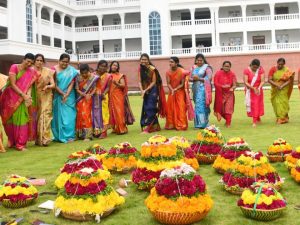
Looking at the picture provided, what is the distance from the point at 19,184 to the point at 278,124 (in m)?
6.83

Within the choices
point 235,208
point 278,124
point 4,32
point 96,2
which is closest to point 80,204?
point 235,208

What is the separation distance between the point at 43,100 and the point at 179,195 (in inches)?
197

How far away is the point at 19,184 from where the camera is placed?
3928 mm

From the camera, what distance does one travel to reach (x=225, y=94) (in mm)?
9406

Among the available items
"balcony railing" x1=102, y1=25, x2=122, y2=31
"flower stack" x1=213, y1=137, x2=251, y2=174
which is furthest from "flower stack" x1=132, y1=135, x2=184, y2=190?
"balcony railing" x1=102, y1=25, x2=122, y2=31

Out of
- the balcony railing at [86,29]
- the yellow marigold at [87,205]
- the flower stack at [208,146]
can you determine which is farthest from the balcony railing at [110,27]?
the yellow marigold at [87,205]

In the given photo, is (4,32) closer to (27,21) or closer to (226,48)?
(27,21)

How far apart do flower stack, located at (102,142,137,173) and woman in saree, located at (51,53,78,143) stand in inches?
123

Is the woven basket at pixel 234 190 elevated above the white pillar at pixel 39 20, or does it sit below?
below

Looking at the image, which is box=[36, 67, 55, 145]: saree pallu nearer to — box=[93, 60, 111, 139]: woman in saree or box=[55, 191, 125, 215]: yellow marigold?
box=[93, 60, 111, 139]: woman in saree

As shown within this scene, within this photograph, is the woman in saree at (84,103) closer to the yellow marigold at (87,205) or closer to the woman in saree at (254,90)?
the woman in saree at (254,90)

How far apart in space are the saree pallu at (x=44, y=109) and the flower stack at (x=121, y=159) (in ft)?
9.48

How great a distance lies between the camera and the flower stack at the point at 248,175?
398 cm

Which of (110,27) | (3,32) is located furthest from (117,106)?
(110,27)
